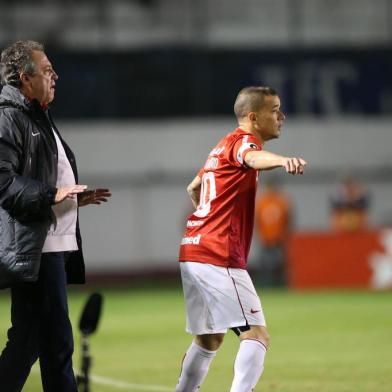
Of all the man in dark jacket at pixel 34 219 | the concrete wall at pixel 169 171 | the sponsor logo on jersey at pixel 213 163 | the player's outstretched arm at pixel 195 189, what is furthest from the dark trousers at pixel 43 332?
the concrete wall at pixel 169 171

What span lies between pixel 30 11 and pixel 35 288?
21.0m

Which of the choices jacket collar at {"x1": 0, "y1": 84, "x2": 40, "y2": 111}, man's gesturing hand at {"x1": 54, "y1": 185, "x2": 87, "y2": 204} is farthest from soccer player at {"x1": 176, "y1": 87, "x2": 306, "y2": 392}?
jacket collar at {"x1": 0, "y1": 84, "x2": 40, "y2": 111}

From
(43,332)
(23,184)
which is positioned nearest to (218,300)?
(43,332)

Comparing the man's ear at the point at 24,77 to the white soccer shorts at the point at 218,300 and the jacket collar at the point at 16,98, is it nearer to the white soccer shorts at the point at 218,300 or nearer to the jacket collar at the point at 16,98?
the jacket collar at the point at 16,98

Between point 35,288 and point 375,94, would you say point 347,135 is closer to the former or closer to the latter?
point 375,94

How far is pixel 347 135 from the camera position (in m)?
27.5

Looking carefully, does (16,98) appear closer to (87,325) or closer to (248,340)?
(87,325)

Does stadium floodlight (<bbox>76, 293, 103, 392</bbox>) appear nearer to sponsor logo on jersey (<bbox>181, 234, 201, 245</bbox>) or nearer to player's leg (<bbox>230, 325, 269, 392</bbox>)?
sponsor logo on jersey (<bbox>181, 234, 201, 245</bbox>)

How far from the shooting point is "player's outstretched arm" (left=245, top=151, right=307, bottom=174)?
6.25 metres

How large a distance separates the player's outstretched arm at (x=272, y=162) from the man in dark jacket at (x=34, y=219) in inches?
36.2

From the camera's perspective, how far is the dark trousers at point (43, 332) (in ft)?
21.8

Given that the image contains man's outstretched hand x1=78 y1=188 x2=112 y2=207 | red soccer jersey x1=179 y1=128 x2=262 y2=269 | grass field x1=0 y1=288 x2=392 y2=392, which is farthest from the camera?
grass field x1=0 y1=288 x2=392 y2=392

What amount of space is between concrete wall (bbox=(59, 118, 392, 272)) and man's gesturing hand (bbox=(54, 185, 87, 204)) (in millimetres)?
20340

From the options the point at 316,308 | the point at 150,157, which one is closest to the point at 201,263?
the point at 316,308
